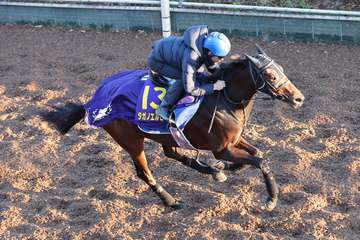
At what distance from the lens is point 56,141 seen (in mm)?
8094

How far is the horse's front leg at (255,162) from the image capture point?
20.3 feet

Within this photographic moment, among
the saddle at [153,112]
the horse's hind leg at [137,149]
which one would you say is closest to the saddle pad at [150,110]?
the saddle at [153,112]

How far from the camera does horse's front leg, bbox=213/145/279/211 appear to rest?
619cm

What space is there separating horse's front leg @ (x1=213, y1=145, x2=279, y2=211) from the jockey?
0.67 m

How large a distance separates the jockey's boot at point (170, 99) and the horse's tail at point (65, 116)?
3.99 ft

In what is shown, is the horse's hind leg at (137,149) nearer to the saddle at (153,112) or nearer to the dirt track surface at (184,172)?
the dirt track surface at (184,172)

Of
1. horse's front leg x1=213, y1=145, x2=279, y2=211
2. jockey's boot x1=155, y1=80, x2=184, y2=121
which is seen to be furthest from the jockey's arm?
horse's front leg x1=213, y1=145, x2=279, y2=211

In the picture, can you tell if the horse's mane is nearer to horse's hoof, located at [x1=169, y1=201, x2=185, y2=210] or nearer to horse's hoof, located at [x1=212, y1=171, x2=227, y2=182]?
horse's hoof, located at [x1=212, y1=171, x2=227, y2=182]

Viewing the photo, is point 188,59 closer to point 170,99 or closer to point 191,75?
point 191,75

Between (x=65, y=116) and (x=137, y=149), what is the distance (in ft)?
3.05

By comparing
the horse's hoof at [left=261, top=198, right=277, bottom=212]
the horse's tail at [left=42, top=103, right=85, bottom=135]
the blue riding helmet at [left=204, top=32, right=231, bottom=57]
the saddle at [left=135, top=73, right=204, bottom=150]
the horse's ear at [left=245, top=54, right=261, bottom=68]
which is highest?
the blue riding helmet at [left=204, top=32, right=231, bottom=57]

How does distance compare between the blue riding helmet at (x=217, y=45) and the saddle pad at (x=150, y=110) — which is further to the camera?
the saddle pad at (x=150, y=110)

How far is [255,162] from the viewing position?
618 centimetres

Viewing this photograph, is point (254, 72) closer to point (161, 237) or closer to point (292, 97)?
point (292, 97)
